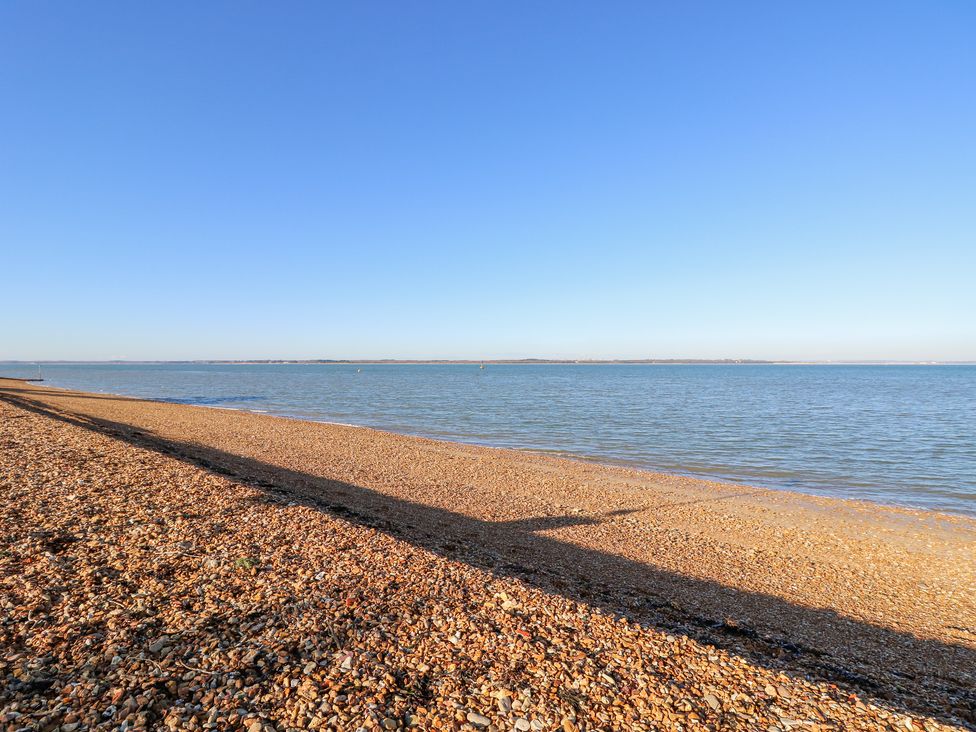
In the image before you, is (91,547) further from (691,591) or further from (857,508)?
(857,508)

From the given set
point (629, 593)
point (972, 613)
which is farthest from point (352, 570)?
point (972, 613)

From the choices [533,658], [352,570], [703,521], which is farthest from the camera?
[703,521]

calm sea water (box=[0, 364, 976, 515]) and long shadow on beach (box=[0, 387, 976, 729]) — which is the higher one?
long shadow on beach (box=[0, 387, 976, 729])

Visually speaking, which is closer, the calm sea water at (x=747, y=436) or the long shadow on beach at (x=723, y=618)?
the long shadow on beach at (x=723, y=618)

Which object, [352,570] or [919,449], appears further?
[919,449]

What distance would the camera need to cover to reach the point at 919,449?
2466 cm

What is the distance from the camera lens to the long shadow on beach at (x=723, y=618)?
5.14 m

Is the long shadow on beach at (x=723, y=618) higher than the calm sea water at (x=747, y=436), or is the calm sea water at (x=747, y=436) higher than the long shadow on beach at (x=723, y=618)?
the long shadow on beach at (x=723, y=618)

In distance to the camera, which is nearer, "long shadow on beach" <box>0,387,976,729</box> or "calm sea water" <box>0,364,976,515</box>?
"long shadow on beach" <box>0,387,976,729</box>

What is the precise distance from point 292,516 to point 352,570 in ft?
9.02

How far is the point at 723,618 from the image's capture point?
7.08 m

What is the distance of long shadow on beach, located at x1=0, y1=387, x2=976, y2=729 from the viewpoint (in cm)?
514

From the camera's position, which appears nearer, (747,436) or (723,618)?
(723,618)

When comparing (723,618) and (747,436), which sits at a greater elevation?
(723,618)
